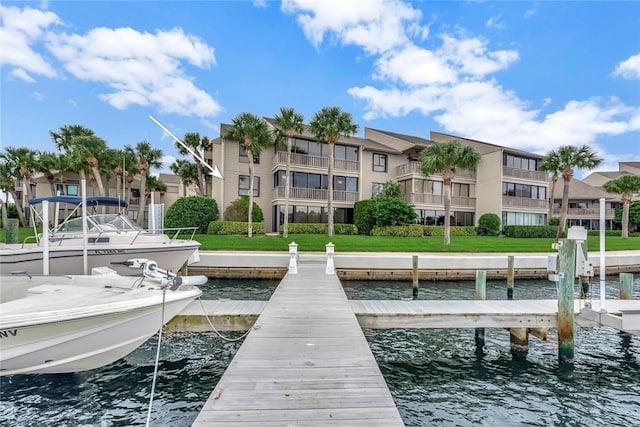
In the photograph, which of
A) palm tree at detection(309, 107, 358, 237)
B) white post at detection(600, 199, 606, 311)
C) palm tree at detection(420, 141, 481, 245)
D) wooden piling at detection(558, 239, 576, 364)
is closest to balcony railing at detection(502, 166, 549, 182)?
palm tree at detection(420, 141, 481, 245)

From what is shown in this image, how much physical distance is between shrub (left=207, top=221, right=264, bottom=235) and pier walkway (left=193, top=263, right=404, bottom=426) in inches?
754

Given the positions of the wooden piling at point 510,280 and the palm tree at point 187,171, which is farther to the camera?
the palm tree at point 187,171

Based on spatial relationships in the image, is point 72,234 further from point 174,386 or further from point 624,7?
point 624,7

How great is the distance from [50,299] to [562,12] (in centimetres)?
2154

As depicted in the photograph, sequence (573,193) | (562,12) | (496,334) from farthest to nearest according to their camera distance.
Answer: (573,193) → (562,12) → (496,334)

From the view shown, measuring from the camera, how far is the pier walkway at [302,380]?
10.9 feet

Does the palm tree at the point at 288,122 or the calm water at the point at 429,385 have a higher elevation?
the palm tree at the point at 288,122

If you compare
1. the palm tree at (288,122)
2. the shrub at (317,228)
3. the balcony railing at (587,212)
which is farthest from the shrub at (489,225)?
the balcony railing at (587,212)

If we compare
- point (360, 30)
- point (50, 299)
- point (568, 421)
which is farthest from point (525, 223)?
point (50, 299)

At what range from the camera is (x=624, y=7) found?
1507cm

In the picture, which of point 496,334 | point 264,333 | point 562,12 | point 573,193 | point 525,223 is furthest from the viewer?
point 573,193

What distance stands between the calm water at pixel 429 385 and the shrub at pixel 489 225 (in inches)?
944

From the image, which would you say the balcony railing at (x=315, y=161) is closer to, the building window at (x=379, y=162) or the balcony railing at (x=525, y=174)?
the building window at (x=379, y=162)

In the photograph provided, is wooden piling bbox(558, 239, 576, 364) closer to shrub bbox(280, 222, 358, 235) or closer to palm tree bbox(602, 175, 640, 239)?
shrub bbox(280, 222, 358, 235)
